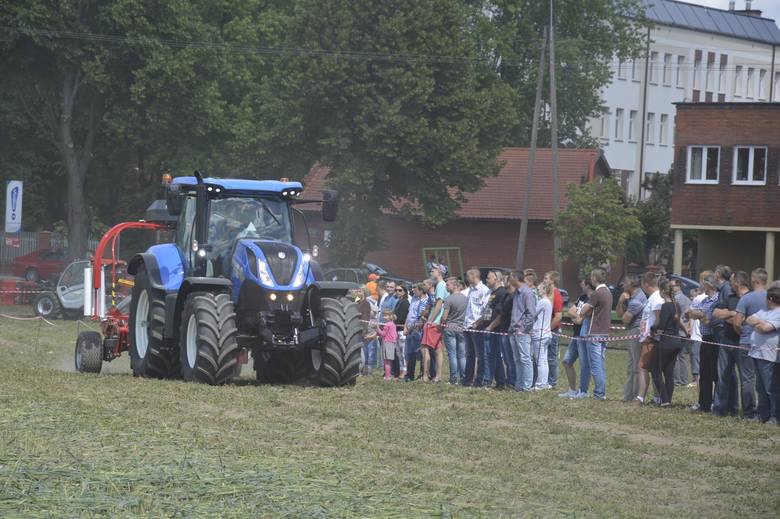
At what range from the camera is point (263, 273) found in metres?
17.2

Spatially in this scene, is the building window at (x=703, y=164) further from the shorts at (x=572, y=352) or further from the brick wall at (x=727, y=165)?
the shorts at (x=572, y=352)

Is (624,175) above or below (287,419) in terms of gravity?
above

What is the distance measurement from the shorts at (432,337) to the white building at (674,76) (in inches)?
2508

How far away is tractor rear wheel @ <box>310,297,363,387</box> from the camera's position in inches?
675

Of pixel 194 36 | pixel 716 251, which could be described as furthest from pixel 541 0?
pixel 194 36

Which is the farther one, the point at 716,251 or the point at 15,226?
the point at 716,251

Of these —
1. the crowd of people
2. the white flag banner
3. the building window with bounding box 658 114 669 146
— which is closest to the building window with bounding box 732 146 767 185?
the crowd of people

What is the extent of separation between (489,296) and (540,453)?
849 cm

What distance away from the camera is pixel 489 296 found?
20828 millimetres

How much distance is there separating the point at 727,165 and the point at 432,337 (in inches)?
1156

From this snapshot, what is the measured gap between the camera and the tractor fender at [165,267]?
18.2m

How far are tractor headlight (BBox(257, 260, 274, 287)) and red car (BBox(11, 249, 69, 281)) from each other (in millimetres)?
42173

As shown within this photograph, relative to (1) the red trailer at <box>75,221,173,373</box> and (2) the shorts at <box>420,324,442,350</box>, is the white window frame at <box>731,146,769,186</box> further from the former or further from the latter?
(1) the red trailer at <box>75,221,173,373</box>

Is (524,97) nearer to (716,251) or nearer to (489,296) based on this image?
(716,251)
